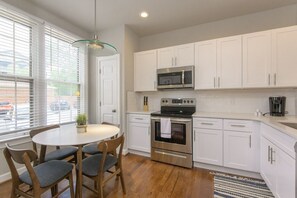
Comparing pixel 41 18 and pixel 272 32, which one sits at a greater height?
pixel 41 18

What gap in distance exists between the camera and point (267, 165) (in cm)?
190

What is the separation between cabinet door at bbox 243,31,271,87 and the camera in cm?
238

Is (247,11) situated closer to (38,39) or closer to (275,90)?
(275,90)

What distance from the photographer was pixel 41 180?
54.4 inches

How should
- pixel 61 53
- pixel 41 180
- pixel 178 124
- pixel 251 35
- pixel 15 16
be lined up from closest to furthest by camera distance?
1. pixel 41 180
2. pixel 15 16
3. pixel 251 35
4. pixel 178 124
5. pixel 61 53

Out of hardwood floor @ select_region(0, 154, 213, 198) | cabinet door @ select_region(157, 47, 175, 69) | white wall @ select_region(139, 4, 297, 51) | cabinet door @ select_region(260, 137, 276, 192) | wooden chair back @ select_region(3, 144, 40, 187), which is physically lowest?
hardwood floor @ select_region(0, 154, 213, 198)

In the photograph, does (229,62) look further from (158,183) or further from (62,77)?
(62,77)

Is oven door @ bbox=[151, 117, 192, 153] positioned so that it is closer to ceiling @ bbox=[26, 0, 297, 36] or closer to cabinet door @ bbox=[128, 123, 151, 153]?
cabinet door @ bbox=[128, 123, 151, 153]

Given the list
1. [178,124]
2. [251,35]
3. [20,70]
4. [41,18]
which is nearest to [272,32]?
[251,35]

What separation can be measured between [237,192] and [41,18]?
4.06 meters

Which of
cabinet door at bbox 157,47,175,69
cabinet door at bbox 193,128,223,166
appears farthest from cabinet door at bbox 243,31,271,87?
cabinet door at bbox 157,47,175,69

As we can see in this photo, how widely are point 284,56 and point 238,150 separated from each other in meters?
1.62

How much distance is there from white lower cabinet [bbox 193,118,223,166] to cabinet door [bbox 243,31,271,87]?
908 millimetres

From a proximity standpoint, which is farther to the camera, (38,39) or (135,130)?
(135,130)
